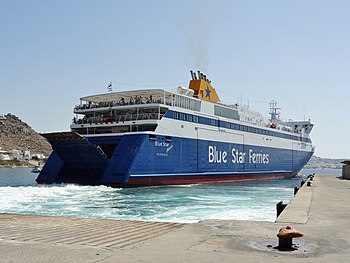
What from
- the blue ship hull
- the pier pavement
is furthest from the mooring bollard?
the blue ship hull

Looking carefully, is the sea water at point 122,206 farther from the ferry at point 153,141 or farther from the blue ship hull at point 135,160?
the ferry at point 153,141

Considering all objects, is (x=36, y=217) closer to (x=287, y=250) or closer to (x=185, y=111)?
(x=287, y=250)

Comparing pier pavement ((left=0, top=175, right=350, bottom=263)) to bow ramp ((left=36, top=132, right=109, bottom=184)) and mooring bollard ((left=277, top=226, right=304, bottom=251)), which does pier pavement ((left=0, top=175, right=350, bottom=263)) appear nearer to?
mooring bollard ((left=277, top=226, right=304, bottom=251))

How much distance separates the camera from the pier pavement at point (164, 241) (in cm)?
567

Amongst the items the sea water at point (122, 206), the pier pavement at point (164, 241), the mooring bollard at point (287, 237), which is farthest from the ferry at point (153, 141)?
the mooring bollard at point (287, 237)

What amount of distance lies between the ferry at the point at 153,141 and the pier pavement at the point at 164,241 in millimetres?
19277

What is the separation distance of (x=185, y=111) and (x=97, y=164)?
343 inches

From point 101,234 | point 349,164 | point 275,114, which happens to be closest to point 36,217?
point 101,234

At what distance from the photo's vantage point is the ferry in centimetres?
2920

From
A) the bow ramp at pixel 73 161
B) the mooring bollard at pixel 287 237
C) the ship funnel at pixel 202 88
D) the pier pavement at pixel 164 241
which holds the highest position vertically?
the ship funnel at pixel 202 88

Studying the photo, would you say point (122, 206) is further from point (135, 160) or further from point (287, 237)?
point (287, 237)

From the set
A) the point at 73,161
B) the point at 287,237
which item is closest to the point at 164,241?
the point at 287,237

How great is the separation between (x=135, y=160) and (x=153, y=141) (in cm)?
246

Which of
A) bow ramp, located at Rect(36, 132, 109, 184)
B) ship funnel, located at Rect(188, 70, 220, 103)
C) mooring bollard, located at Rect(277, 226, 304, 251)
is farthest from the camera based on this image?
ship funnel, located at Rect(188, 70, 220, 103)
